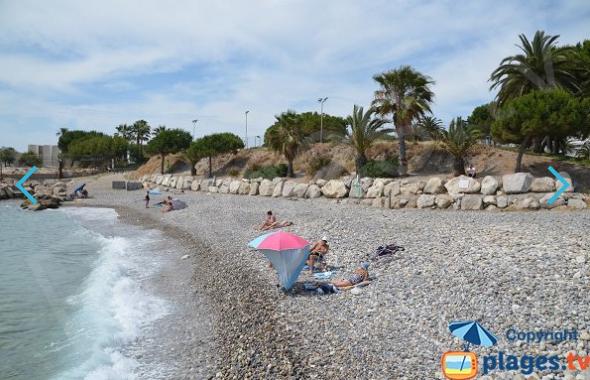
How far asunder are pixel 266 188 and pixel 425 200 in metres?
13.4

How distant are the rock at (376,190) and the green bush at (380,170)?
8.45 ft

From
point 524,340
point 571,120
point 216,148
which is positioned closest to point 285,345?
point 524,340

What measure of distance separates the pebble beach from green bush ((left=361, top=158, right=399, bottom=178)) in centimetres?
1144

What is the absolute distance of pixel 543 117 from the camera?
778 inches

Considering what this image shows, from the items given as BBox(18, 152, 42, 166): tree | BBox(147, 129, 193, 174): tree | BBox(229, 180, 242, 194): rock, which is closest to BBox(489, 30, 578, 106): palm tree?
BBox(229, 180, 242, 194): rock

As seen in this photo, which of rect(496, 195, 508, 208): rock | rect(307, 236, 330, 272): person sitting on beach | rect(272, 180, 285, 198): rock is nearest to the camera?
rect(307, 236, 330, 272): person sitting on beach

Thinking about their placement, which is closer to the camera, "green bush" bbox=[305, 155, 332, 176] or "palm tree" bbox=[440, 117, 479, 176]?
"palm tree" bbox=[440, 117, 479, 176]

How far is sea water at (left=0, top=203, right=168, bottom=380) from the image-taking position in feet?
26.7

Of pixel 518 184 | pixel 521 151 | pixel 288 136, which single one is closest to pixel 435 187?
pixel 518 184

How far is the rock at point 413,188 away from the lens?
71.6 ft

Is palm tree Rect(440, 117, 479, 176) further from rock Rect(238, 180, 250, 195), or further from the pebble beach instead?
rock Rect(238, 180, 250, 195)

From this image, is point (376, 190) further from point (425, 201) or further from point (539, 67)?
point (539, 67)

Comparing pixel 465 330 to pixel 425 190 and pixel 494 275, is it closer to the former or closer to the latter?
pixel 494 275

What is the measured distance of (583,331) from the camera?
615 centimetres
